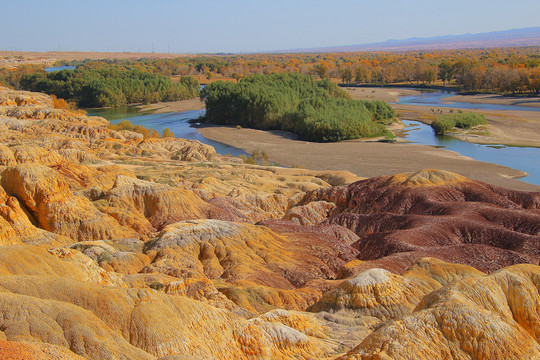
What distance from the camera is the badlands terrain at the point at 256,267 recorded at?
910cm

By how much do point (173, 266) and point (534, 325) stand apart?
11.3m

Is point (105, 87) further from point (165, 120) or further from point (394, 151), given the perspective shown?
point (394, 151)

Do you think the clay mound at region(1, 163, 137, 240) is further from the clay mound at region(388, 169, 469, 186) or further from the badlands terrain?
the clay mound at region(388, 169, 469, 186)

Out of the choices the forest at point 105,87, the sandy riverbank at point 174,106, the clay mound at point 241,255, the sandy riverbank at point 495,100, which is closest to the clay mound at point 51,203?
the clay mound at point 241,255

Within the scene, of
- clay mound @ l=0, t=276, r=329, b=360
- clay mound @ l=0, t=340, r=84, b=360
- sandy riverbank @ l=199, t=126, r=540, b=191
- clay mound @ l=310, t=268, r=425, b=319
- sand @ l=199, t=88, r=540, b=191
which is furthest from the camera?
sand @ l=199, t=88, r=540, b=191

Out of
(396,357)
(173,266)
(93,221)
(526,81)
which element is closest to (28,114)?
(93,221)

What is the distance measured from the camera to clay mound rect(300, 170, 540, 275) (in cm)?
2089

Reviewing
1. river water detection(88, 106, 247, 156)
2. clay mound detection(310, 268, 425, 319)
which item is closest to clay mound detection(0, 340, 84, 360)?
clay mound detection(310, 268, 425, 319)

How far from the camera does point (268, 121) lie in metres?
87.7

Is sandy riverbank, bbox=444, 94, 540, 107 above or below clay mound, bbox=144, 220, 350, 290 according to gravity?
below

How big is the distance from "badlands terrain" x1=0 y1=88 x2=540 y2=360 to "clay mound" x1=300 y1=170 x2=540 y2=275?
0.29 feet

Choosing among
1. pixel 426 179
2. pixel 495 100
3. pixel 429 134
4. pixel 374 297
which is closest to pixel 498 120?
pixel 429 134

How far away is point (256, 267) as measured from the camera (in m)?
19.1

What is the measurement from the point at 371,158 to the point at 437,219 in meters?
34.7
